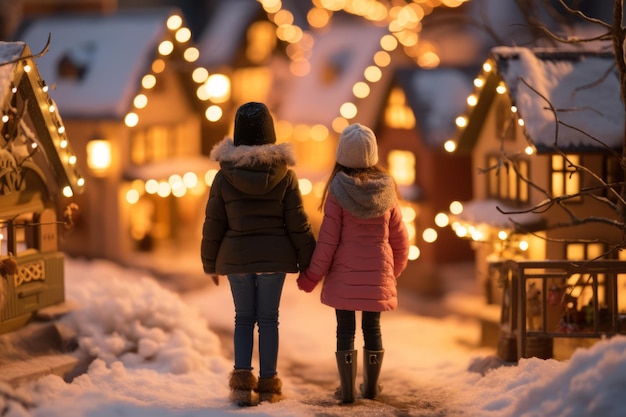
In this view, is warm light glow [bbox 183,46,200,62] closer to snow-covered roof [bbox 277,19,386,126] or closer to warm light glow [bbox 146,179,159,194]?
warm light glow [bbox 146,179,159,194]

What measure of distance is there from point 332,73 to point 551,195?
35.3 feet

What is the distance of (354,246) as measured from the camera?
8547mm

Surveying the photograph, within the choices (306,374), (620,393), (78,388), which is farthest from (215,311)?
(620,393)

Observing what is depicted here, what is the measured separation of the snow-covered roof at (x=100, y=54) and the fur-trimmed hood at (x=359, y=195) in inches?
474

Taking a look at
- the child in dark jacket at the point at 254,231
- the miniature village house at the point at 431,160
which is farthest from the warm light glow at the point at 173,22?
the child in dark jacket at the point at 254,231

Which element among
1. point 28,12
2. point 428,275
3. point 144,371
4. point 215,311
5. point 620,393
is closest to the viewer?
point 620,393

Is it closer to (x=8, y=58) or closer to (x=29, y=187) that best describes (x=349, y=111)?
(x=29, y=187)

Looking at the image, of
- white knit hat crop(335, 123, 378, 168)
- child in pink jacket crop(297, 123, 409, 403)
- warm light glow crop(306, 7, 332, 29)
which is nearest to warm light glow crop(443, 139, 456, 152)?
child in pink jacket crop(297, 123, 409, 403)

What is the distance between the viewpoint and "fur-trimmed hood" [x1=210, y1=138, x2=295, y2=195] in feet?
27.3

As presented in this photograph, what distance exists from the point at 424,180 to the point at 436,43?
34.3 ft

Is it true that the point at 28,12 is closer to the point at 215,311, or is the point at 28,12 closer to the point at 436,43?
the point at 436,43

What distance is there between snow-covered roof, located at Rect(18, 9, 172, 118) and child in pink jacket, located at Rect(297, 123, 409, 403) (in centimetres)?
1196

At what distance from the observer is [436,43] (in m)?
29.1

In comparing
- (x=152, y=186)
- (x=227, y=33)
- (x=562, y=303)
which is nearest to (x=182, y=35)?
(x=152, y=186)
